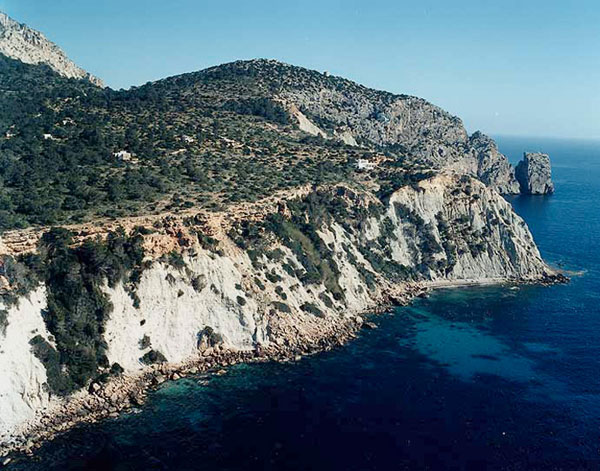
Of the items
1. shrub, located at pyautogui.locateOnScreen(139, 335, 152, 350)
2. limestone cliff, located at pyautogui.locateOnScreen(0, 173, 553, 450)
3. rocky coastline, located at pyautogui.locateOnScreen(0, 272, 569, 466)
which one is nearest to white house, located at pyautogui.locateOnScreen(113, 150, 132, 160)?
limestone cliff, located at pyautogui.locateOnScreen(0, 173, 553, 450)

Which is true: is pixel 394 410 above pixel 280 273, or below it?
below

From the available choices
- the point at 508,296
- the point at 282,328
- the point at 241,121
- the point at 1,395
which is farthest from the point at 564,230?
the point at 1,395

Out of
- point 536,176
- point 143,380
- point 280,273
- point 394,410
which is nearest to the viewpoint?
point 394,410

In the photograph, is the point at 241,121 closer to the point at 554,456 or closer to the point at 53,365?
the point at 53,365

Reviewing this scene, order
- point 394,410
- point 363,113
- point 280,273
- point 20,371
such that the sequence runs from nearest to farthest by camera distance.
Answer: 1. point 20,371
2. point 394,410
3. point 280,273
4. point 363,113

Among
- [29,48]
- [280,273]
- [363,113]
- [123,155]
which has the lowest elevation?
[280,273]

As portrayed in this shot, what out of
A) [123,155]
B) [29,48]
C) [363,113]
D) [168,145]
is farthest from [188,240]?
[29,48]

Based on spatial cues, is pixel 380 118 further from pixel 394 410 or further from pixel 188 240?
pixel 394 410
